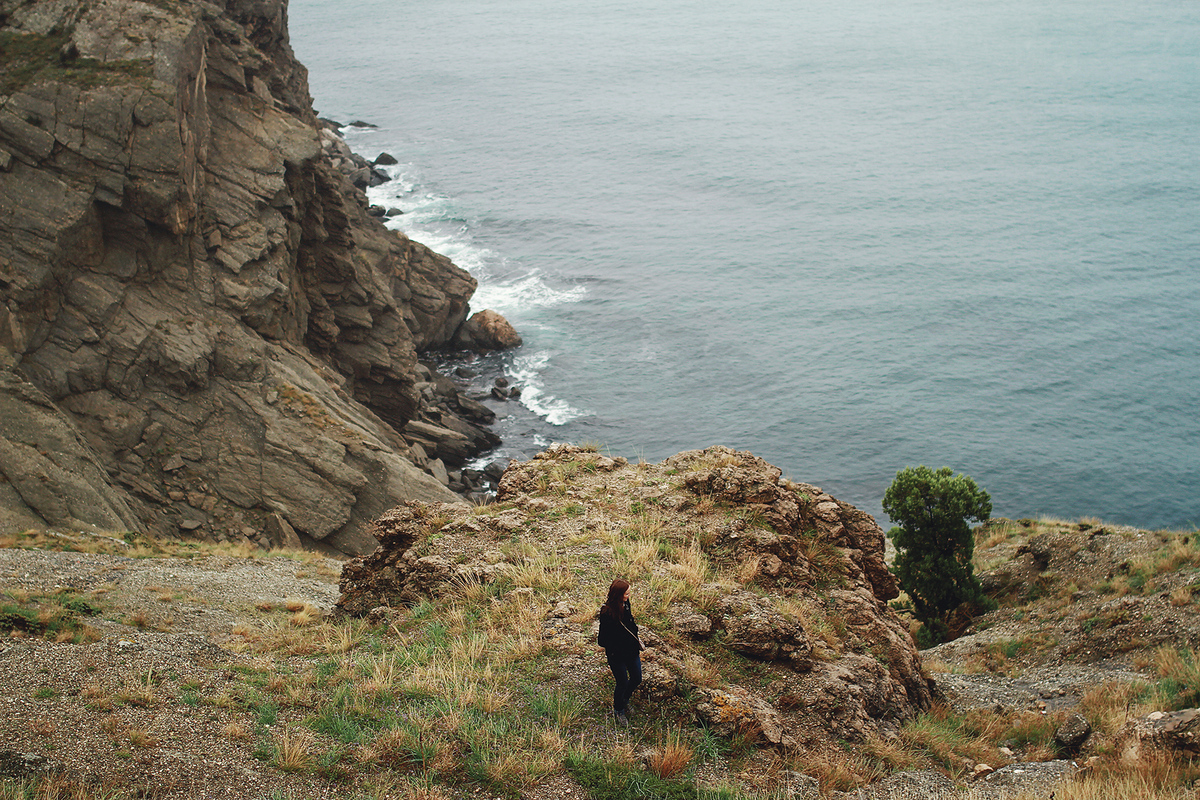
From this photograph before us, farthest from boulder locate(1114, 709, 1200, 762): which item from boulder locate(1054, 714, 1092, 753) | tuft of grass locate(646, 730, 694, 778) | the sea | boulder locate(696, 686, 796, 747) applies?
the sea

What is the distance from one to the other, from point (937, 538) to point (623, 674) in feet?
54.8

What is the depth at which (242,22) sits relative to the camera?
47.8 metres

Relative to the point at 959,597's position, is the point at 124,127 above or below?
above

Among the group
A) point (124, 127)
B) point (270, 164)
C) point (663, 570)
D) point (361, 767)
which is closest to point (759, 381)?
point (270, 164)

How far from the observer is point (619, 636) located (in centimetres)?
1065

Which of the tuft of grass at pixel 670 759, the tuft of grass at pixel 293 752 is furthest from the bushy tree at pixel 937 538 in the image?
the tuft of grass at pixel 293 752

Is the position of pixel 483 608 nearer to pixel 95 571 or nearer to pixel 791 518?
pixel 791 518

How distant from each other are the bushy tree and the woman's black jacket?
51.6 ft

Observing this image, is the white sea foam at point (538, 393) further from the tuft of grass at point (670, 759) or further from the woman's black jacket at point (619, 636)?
the tuft of grass at point (670, 759)

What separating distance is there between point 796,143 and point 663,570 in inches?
4008

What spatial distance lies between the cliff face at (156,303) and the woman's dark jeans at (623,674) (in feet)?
63.5

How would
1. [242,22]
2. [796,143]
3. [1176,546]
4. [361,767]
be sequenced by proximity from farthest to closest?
[796,143]
[242,22]
[1176,546]
[361,767]

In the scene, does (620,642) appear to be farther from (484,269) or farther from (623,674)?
(484,269)

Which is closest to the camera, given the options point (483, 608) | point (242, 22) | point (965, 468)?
point (483, 608)
